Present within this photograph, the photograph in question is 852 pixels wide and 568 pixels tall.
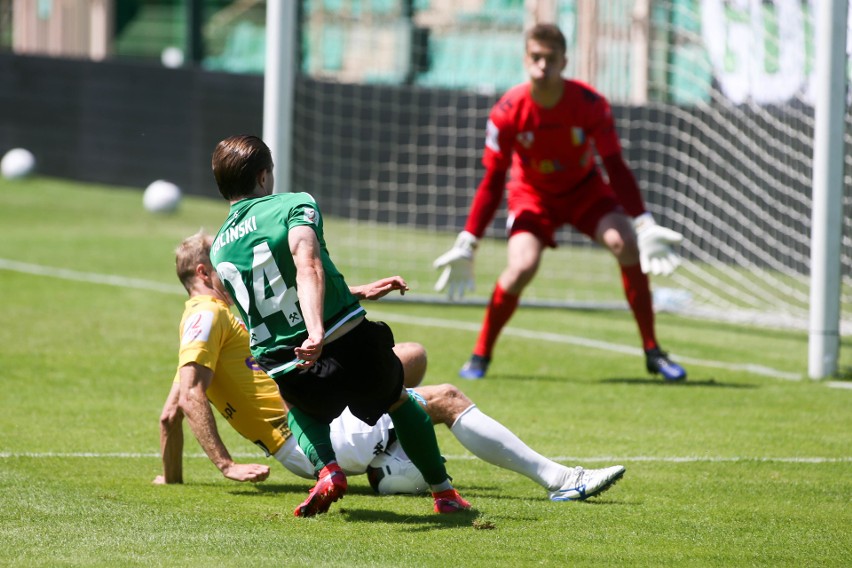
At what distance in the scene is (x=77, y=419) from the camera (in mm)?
7102

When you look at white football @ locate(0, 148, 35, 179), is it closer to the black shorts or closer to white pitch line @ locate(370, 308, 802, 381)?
white pitch line @ locate(370, 308, 802, 381)

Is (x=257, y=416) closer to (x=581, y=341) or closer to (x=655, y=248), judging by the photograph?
(x=655, y=248)

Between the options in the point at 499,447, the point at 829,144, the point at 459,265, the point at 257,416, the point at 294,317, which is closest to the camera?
the point at 294,317

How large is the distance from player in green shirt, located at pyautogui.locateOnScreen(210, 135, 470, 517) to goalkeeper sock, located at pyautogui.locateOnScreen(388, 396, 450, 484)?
0.08 m

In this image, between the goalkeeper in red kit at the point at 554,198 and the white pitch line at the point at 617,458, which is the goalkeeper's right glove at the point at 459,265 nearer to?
the goalkeeper in red kit at the point at 554,198

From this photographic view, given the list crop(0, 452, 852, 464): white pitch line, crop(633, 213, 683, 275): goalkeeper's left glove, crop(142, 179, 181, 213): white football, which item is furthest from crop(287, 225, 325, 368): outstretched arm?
crop(142, 179, 181, 213): white football

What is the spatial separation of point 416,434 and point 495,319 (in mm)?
3853

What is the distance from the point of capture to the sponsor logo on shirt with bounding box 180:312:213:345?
17.9 feet

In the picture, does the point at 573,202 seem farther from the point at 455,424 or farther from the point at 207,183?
the point at 207,183

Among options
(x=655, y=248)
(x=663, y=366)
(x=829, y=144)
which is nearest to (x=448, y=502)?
(x=655, y=248)

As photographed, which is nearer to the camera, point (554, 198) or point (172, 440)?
point (172, 440)

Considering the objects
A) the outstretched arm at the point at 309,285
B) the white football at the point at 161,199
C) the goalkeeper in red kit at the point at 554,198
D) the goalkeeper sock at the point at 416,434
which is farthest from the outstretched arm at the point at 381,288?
the white football at the point at 161,199

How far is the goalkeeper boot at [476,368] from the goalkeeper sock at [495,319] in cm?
3

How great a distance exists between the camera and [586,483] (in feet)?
17.5
